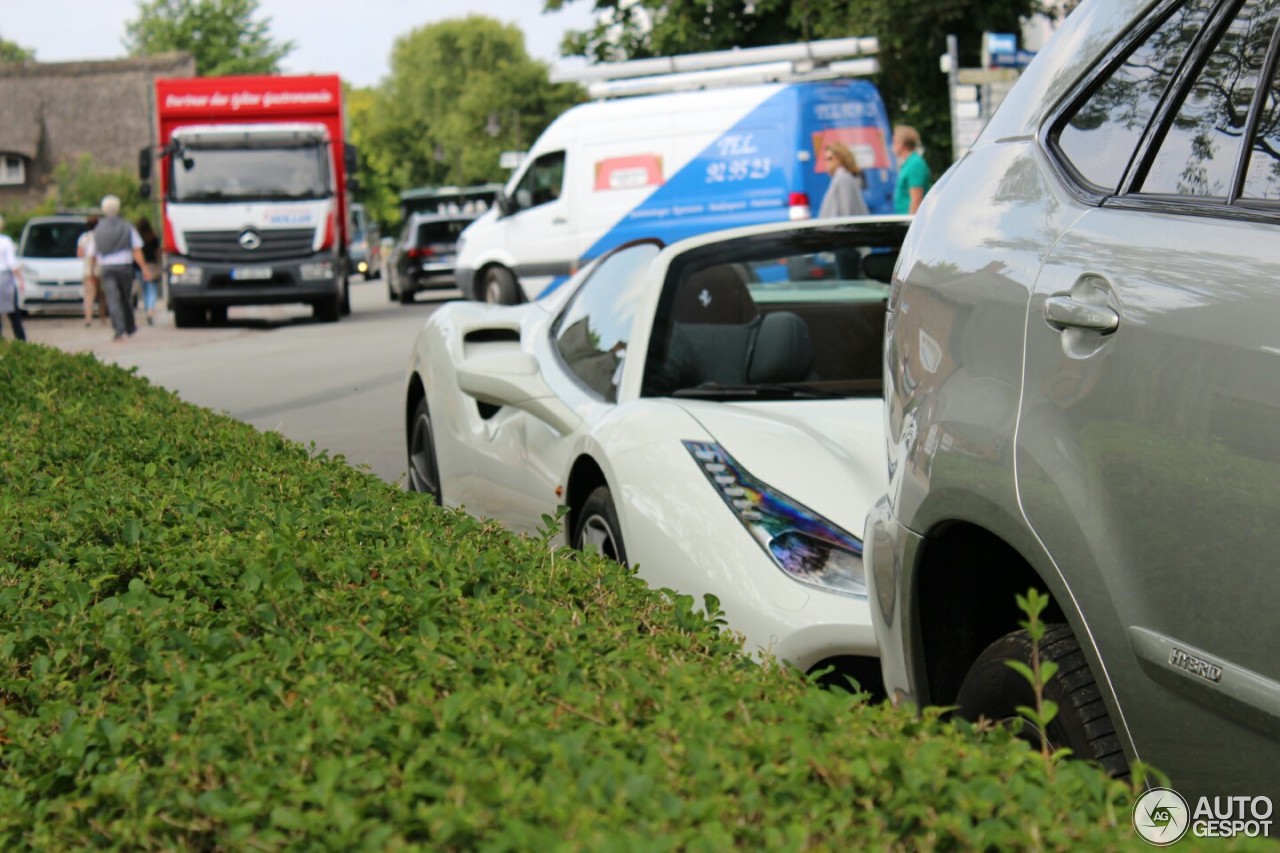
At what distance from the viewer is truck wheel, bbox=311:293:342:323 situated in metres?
26.2

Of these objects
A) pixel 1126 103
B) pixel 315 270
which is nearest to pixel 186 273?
pixel 315 270

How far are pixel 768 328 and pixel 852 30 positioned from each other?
26.4m

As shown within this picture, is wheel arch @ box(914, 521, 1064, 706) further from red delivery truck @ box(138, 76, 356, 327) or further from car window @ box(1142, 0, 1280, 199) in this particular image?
red delivery truck @ box(138, 76, 356, 327)

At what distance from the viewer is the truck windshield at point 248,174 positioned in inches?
971

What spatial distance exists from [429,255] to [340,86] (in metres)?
7.02

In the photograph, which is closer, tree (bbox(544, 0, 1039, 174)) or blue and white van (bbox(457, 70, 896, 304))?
blue and white van (bbox(457, 70, 896, 304))

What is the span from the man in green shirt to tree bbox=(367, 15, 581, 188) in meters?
90.2

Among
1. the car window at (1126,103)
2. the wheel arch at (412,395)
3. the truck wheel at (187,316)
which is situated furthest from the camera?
the truck wheel at (187,316)

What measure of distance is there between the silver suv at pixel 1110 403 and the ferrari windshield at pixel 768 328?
2.48 m

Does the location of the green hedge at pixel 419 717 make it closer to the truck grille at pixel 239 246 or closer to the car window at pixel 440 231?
the truck grille at pixel 239 246

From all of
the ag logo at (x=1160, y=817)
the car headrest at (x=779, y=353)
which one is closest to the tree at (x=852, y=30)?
the car headrest at (x=779, y=353)

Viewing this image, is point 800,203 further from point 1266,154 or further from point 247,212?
point 1266,154

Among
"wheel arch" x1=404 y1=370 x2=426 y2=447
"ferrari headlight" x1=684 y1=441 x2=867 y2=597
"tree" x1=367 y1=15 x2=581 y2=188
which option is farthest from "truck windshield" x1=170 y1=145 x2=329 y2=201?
"tree" x1=367 y1=15 x2=581 y2=188

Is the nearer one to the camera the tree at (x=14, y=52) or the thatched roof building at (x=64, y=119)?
the thatched roof building at (x=64, y=119)
